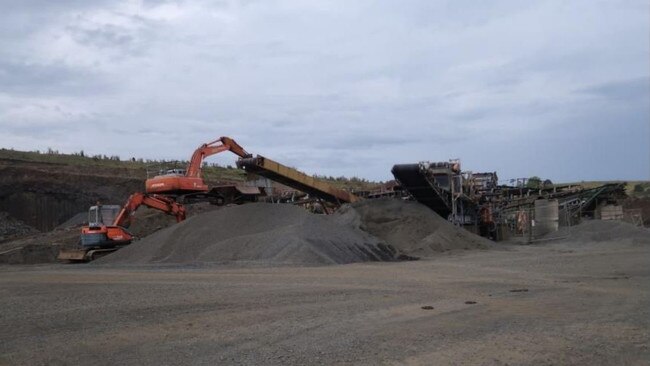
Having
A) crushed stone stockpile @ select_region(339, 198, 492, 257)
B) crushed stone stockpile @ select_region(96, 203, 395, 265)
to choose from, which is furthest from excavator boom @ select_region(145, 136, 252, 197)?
crushed stone stockpile @ select_region(339, 198, 492, 257)

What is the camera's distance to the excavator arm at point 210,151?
2964cm

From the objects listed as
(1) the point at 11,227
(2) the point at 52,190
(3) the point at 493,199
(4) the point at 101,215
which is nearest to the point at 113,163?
(2) the point at 52,190

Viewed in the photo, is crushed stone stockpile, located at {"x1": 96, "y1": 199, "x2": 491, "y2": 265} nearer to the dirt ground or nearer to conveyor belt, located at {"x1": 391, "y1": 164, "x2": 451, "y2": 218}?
conveyor belt, located at {"x1": 391, "y1": 164, "x2": 451, "y2": 218}

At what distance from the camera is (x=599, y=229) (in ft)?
113

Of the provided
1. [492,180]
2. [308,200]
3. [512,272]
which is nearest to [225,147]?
[308,200]

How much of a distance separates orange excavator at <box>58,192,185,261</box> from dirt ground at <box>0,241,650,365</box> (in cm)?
1187

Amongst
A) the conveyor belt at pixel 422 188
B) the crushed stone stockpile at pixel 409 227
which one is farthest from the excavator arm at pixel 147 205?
the conveyor belt at pixel 422 188

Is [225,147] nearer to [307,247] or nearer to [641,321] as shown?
[307,247]

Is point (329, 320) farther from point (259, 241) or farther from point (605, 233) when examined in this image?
point (605, 233)

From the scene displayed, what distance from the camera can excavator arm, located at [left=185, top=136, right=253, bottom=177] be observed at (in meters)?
29.6

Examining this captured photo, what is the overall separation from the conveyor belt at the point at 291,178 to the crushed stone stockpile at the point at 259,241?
5.93 feet

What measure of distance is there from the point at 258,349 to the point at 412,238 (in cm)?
2281

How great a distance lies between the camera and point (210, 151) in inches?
1201

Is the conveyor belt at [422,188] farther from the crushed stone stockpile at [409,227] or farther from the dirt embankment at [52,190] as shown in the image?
the dirt embankment at [52,190]
